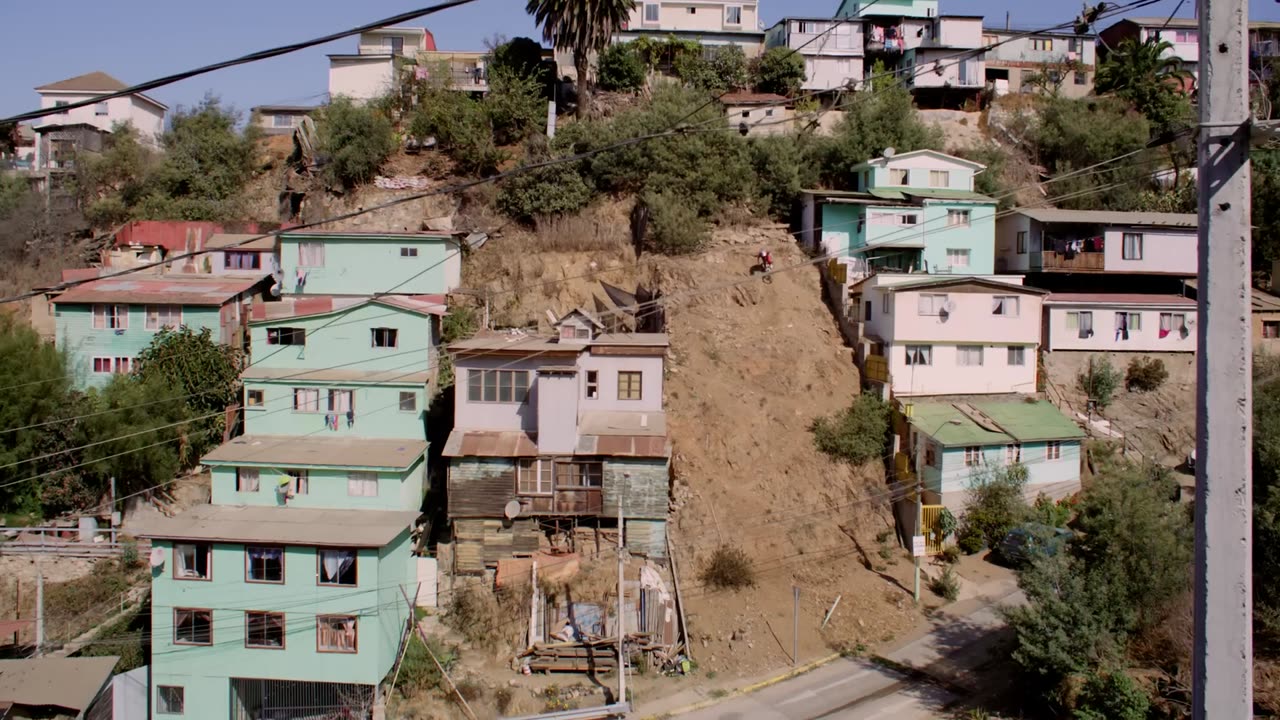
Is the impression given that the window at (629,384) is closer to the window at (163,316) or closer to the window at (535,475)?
the window at (535,475)

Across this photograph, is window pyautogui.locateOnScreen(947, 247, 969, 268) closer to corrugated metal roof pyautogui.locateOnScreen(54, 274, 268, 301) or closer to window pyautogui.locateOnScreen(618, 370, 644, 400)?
window pyautogui.locateOnScreen(618, 370, 644, 400)

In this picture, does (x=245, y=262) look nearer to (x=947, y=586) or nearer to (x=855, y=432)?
(x=855, y=432)

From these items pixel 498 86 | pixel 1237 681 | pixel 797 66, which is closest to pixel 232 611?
pixel 1237 681

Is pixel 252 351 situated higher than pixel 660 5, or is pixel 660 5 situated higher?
pixel 660 5

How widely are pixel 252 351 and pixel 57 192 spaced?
60.1ft

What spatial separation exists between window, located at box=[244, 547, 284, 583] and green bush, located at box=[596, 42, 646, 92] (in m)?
25.0

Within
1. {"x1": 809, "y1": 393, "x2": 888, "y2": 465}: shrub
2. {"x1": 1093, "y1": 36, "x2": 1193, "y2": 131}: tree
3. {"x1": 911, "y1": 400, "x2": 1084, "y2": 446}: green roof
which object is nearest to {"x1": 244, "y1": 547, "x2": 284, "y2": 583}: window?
{"x1": 809, "y1": 393, "x2": 888, "y2": 465}: shrub

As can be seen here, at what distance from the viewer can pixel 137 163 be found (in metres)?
35.8

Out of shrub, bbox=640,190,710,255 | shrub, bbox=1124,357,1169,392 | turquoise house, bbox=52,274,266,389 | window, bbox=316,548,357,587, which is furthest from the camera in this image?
shrub, bbox=640,190,710,255

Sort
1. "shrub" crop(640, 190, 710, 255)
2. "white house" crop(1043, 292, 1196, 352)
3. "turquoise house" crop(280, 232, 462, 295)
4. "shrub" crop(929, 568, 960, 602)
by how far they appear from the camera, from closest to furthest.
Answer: "shrub" crop(929, 568, 960, 602) → "white house" crop(1043, 292, 1196, 352) → "turquoise house" crop(280, 232, 462, 295) → "shrub" crop(640, 190, 710, 255)

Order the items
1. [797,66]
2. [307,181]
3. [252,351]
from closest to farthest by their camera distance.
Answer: [252,351], [307,181], [797,66]

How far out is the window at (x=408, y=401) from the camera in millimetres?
22266

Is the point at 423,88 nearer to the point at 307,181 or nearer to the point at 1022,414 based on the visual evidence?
the point at 307,181

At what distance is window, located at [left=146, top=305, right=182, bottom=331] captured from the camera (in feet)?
82.0
